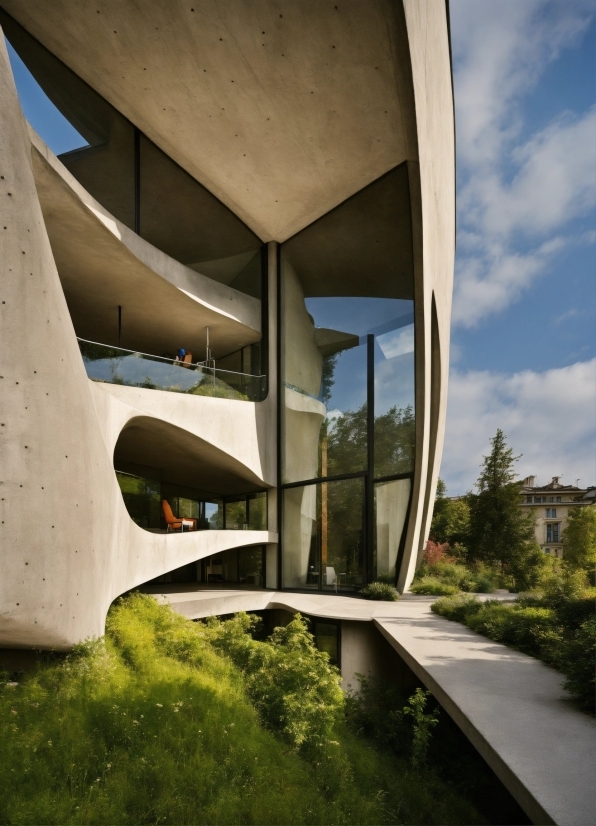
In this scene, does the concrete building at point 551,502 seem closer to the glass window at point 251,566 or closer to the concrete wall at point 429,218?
the concrete wall at point 429,218

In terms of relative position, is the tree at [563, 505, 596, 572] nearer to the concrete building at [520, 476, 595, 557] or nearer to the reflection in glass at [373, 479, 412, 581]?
the reflection in glass at [373, 479, 412, 581]

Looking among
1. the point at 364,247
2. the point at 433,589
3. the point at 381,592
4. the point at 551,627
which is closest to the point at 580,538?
the point at 433,589

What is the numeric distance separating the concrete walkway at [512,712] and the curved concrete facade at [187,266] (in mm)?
4615

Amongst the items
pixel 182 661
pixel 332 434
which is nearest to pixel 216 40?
pixel 332 434

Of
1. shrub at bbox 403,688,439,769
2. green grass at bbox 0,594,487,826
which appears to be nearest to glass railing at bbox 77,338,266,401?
green grass at bbox 0,594,487,826

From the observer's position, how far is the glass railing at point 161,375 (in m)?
11.4

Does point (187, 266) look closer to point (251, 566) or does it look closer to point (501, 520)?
point (251, 566)

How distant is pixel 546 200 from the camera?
561 centimetres

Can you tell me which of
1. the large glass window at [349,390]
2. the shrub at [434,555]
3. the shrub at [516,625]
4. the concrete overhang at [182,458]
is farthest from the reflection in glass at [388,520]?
the shrub at [434,555]

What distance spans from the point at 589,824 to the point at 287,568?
13.4m

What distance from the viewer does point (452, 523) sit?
28.4 m

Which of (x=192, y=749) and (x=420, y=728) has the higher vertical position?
(x=192, y=749)

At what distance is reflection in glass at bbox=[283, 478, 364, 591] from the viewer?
15.5 metres

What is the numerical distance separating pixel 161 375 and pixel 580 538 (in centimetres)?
1873
